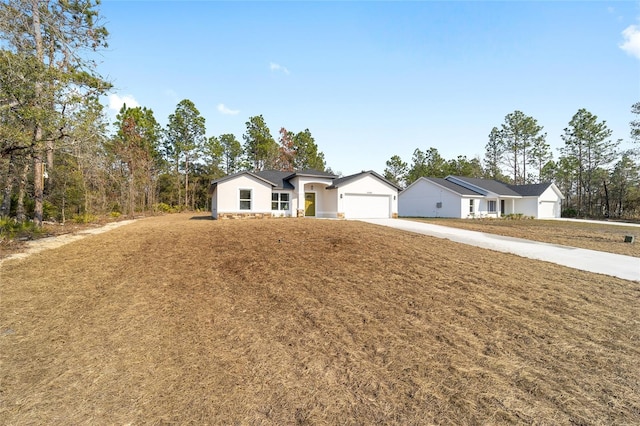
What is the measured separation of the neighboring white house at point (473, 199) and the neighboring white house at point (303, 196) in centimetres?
790

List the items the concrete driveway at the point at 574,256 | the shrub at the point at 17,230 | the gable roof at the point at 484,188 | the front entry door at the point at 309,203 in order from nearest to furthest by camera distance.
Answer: the concrete driveway at the point at 574,256 → the shrub at the point at 17,230 → the front entry door at the point at 309,203 → the gable roof at the point at 484,188

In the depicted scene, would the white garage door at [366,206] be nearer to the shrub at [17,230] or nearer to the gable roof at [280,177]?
the gable roof at [280,177]

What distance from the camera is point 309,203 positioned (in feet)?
72.8

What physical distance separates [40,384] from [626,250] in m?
15.3

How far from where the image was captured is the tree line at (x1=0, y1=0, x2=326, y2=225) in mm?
8539

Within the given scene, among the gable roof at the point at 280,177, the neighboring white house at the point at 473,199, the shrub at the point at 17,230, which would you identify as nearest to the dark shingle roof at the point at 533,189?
the neighboring white house at the point at 473,199

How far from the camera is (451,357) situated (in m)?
3.49

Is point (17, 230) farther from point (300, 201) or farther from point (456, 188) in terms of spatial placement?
point (456, 188)

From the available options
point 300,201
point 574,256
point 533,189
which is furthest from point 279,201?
point 533,189

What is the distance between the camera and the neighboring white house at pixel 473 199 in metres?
26.8

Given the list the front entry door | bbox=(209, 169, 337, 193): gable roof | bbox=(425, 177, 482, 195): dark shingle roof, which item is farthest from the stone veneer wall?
bbox=(425, 177, 482, 195): dark shingle roof

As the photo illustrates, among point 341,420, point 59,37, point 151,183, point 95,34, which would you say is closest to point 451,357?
point 341,420

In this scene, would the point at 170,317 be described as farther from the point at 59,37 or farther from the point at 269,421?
the point at 59,37

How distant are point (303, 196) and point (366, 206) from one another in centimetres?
469
